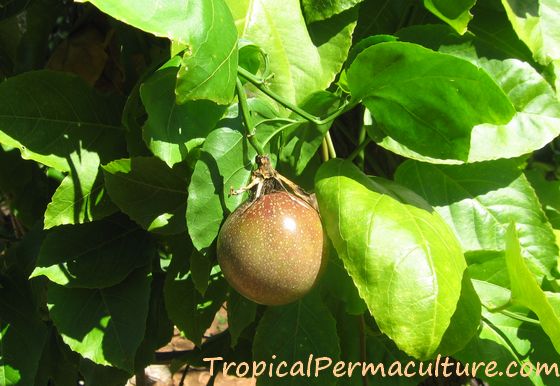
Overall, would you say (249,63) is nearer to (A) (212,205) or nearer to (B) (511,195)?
(A) (212,205)

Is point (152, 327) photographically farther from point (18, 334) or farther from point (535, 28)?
point (535, 28)

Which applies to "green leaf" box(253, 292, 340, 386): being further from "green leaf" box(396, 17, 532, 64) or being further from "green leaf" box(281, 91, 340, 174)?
"green leaf" box(396, 17, 532, 64)

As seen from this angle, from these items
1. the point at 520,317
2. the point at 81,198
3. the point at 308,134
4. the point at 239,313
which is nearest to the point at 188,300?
the point at 239,313

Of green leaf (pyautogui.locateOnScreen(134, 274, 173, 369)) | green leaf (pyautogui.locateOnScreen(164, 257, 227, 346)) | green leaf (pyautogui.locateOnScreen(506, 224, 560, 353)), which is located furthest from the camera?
green leaf (pyautogui.locateOnScreen(134, 274, 173, 369))

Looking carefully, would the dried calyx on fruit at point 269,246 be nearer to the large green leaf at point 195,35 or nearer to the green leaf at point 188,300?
the large green leaf at point 195,35

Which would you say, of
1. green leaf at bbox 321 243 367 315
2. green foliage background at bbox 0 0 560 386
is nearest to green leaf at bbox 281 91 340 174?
green foliage background at bbox 0 0 560 386

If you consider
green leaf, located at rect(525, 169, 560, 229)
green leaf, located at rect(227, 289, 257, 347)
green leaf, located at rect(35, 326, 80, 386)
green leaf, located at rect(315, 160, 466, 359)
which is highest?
green leaf, located at rect(315, 160, 466, 359)
